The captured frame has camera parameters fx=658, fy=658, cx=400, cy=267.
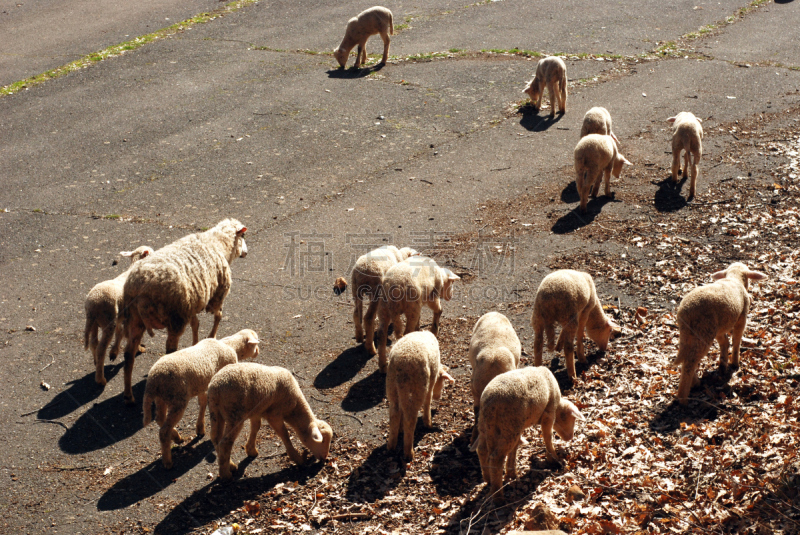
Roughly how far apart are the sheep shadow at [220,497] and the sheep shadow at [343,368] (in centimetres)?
137

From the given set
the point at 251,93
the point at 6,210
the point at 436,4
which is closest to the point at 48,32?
the point at 251,93

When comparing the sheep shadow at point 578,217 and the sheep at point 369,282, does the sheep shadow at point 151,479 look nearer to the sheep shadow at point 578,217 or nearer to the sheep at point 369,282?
the sheep at point 369,282

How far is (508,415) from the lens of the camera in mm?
5992

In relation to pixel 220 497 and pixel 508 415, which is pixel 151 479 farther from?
pixel 508 415

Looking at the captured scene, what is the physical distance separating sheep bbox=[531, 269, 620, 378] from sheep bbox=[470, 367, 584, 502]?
1.34 metres

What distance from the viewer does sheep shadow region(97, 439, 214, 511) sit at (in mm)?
6480

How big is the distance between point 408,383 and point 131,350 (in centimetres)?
349

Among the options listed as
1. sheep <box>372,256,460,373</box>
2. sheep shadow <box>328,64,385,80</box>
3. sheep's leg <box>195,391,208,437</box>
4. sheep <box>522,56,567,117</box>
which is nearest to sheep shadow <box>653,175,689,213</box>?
sheep <box>522,56,567,117</box>

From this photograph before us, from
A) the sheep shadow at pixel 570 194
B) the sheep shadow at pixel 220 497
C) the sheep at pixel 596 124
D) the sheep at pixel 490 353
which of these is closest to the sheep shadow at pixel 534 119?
the sheep at pixel 596 124

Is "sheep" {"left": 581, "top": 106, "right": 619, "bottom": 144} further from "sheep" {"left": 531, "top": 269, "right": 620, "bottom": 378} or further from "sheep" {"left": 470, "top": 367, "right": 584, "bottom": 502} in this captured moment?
"sheep" {"left": 470, "top": 367, "right": 584, "bottom": 502}

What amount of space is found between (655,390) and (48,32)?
2091cm

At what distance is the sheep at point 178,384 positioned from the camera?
671 cm

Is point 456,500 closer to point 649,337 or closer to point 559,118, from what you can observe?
point 649,337

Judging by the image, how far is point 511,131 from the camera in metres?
14.9
